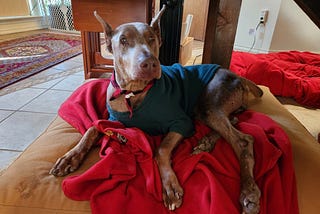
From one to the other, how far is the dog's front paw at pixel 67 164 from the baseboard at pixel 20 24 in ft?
14.6

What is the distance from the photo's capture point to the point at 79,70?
10.1 feet

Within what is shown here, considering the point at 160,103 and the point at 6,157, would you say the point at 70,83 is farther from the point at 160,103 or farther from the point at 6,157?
the point at 160,103

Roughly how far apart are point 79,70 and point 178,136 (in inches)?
89.7

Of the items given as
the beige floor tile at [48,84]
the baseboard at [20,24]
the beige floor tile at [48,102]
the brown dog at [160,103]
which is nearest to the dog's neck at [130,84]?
the brown dog at [160,103]

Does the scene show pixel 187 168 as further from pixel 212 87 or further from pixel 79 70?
pixel 79 70

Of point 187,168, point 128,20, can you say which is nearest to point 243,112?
point 187,168

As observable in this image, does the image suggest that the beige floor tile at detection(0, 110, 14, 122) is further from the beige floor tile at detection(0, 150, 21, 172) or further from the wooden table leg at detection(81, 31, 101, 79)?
the wooden table leg at detection(81, 31, 101, 79)

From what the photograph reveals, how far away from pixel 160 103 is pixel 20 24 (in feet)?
15.9

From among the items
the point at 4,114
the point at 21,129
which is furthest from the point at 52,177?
the point at 4,114

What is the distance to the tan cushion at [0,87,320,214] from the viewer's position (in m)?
0.92

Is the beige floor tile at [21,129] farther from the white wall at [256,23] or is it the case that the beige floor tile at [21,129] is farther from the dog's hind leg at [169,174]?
the white wall at [256,23]

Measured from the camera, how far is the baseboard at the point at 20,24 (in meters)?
4.50

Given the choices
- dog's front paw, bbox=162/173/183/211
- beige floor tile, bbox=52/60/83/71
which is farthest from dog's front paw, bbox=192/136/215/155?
beige floor tile, bbox=52/60/83/71

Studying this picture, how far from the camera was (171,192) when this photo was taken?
92cm
